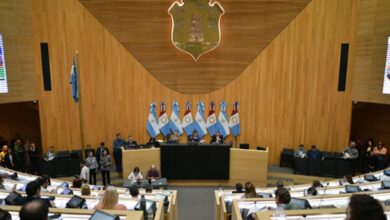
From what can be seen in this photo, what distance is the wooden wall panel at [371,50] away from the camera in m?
10.3

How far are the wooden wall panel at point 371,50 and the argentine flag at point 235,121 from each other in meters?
4.34

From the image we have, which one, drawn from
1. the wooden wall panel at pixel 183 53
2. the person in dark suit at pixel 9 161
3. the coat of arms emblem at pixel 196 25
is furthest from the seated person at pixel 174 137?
the person in dark suit at pixel 9 161

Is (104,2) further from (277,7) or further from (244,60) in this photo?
(277,7)

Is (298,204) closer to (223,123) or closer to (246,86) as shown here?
(223,123)

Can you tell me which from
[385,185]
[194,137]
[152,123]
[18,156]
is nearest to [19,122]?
[18,156]

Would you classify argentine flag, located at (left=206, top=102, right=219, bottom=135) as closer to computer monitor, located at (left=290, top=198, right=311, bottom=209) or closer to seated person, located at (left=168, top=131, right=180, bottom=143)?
seated person, located at (left=168, top=131, right=180, bottom=143)

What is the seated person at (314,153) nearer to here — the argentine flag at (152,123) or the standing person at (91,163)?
the argentine flag at (152,123)

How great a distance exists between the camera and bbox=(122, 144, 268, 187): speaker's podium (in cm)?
1027

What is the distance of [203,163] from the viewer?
1038 centimetres

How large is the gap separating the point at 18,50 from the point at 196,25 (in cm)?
630

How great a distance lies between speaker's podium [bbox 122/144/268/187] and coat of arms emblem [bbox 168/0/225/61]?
3.97 m

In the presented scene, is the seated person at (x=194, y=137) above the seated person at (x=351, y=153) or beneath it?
above

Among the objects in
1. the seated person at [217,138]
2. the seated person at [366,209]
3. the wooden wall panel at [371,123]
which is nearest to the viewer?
the seated person at [366,209]

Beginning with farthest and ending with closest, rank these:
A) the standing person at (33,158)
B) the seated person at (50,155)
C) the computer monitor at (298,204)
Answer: the standing person at (33,158) < the seated person at (50,155) < the computer monitor at (298,204)
